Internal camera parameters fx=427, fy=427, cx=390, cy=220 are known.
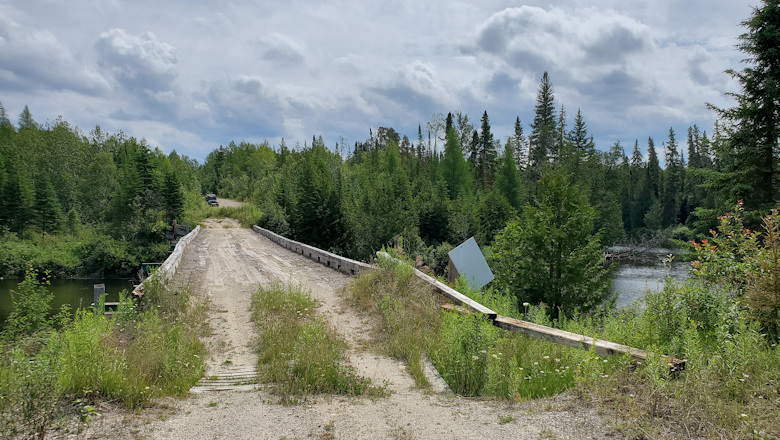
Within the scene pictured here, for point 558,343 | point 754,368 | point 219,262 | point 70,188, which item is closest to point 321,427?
point 558,343

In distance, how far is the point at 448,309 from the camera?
23.9ft

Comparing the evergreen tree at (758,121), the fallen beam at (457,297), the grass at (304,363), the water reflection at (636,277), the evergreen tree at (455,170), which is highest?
the evergreen tree at (455,170)

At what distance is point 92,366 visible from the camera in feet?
14.9

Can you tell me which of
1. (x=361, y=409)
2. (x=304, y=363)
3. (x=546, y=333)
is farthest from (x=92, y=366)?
(x=546, y=333)

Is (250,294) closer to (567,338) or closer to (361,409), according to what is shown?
(361,409)

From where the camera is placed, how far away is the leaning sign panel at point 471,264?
29.0 ft

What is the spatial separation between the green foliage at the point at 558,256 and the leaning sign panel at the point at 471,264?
16.5 ft

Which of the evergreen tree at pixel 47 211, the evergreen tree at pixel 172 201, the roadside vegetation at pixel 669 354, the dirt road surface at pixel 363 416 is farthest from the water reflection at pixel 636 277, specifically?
the evergreen tree at pixel 47 211

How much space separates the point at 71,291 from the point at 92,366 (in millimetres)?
38600

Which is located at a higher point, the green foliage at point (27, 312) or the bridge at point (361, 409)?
the green foliage at point (27, 312)

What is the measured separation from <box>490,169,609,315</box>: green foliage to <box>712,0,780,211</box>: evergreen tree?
5.87m

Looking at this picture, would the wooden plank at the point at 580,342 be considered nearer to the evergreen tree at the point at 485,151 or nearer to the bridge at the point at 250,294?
the bridge at the point at 250,294

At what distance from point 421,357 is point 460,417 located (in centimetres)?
210

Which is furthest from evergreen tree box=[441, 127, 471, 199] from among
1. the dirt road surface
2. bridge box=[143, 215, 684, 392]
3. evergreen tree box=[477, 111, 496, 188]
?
the dirt road surface
